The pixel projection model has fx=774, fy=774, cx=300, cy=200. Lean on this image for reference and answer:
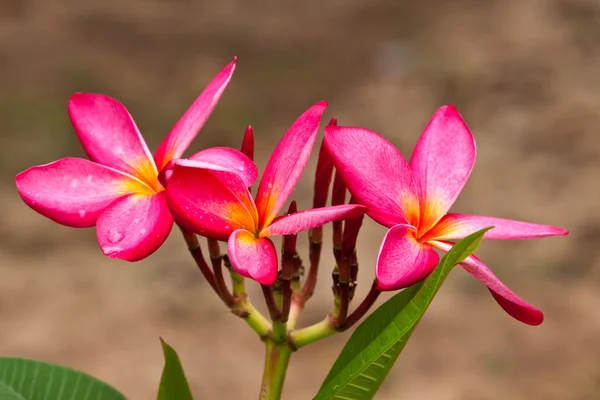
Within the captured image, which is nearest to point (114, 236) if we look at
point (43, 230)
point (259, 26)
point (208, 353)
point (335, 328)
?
point (335, 328)

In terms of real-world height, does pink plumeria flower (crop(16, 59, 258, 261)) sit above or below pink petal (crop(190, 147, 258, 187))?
below

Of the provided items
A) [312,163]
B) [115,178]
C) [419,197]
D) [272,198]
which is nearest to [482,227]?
[419,197]

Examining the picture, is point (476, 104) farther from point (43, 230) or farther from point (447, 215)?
point (447, 215)

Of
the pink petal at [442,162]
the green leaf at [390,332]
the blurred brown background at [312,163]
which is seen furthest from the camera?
the blurred brown background at [312,163]

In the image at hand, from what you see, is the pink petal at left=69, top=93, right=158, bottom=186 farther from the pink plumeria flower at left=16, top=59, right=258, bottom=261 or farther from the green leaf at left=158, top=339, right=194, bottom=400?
the green leaf at left=158, top=339, right=194, bottom=400

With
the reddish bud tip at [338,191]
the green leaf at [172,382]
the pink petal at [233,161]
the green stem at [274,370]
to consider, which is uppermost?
the pink petal at [233,161]

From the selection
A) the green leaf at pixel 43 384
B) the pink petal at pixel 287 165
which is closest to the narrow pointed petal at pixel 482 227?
the pink petal at pixel 287 165

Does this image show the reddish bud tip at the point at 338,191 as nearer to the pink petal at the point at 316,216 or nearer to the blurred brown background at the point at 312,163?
the pink petal at the point at 316,216

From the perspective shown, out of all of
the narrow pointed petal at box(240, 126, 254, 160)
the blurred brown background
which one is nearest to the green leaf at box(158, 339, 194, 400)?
the narrow pointed petal at box(240, 126, 254, 160)
